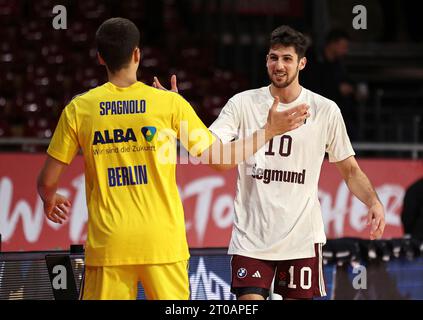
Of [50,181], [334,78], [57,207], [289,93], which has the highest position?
[334,78]

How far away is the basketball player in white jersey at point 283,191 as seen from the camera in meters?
6.25

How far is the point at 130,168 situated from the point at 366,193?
6.08ft

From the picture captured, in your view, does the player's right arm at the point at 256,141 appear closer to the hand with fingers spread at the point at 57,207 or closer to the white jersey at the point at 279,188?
the hand with fingers spread at the point at 57,207

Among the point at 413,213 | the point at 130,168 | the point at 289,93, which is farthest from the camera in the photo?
the point at 413,213

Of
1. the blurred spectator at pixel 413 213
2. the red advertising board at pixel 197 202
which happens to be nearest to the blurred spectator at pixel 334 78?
the red advertising board at pixel 197 202

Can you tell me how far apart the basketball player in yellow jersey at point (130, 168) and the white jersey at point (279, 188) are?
1.06m

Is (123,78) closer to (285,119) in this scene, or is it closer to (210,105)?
(285,119)

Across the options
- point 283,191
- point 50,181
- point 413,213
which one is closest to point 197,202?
point 413,213

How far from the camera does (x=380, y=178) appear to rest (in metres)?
11.5

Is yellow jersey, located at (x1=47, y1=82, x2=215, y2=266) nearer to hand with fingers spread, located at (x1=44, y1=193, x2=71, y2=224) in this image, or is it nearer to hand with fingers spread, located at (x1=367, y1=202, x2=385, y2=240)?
hand with fingers spread, located at (x1=44, y1=193, x2=71, y2=224)

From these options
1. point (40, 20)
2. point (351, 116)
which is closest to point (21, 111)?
point (40, 20)

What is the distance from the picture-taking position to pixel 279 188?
6270 mm

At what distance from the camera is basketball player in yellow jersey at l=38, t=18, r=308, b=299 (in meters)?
5.14

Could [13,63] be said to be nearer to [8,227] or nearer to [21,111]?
[21,111]
